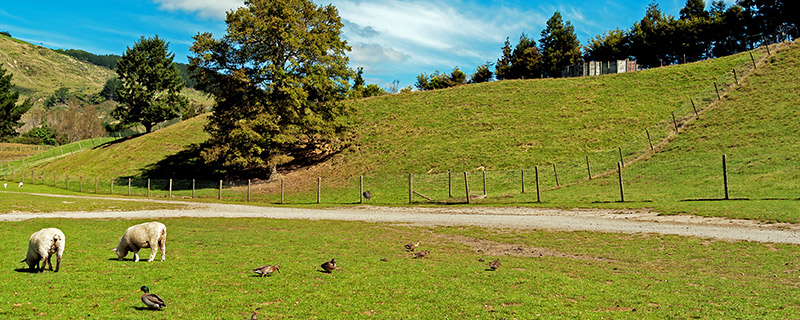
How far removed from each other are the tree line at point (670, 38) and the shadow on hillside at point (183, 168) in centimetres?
7378

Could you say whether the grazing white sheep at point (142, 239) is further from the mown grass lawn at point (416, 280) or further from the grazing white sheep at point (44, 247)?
the grazing white sheep at point (44, 247)

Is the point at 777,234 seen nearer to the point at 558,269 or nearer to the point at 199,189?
the point at 558,269

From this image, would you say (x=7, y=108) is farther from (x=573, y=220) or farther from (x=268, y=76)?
(x=573, y=220)

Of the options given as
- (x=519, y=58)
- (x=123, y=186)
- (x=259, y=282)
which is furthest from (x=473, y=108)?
(x=259, y=282)

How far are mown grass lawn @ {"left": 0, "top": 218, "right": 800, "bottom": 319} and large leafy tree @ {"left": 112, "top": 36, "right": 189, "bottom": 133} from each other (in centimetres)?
7914

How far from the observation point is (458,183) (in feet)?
155

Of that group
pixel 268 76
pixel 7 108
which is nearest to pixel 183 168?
pixel 268 76

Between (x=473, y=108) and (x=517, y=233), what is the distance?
57998mm

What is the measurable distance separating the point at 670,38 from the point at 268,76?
82.7 meters

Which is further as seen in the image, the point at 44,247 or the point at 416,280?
the point at 416,280

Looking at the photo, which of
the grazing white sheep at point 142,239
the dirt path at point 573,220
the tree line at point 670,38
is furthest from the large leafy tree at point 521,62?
the grazing white sheep at point 142,239

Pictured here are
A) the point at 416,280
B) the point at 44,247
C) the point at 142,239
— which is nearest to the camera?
the point at 44,247

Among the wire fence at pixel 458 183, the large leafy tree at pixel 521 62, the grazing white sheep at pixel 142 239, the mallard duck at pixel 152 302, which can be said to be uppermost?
the large leafy tree at pixel 521 62

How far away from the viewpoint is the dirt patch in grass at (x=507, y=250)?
52.6 feet
